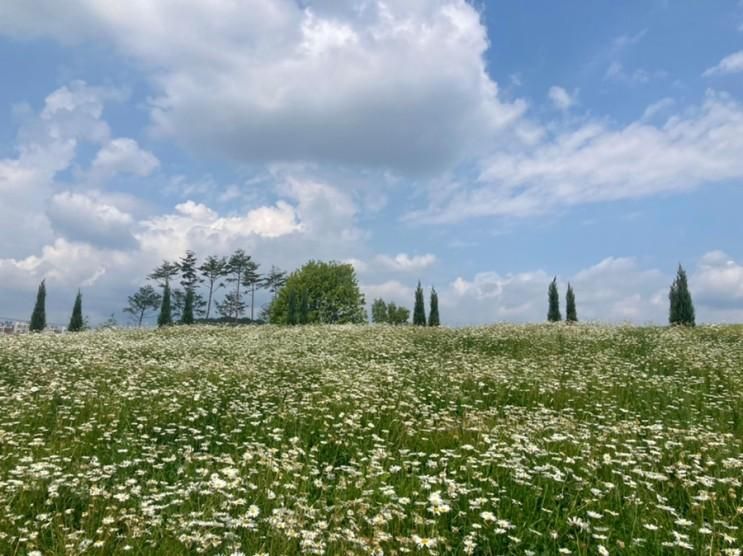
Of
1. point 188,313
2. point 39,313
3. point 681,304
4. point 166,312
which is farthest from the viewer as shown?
point 188,313

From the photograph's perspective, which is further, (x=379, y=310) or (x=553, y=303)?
(x=379, y=310)

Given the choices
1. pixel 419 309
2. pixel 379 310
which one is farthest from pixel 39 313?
pixel 379 310

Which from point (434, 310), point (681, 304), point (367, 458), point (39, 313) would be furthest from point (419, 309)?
A: point (367, 458)

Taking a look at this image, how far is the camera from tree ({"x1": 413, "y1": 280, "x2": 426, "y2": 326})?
173 feet

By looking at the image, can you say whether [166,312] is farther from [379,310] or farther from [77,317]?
[379,310]

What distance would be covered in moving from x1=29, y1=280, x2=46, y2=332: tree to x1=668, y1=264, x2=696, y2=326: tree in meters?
51.9

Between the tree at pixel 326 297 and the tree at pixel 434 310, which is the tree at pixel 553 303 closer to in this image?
the tree at pixel 434 310

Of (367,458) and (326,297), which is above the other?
(326,297)

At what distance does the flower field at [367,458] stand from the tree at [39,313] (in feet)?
115

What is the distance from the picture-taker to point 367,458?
6.88 meters

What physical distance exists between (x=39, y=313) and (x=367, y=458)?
161 ft

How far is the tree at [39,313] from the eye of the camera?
151 feet

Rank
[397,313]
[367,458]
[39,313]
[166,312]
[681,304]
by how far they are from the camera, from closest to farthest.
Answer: [367,458] < [681,304] < [39,313] < [166,312] < [397,313]

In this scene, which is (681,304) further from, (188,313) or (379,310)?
(379,310)
